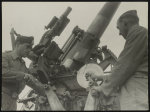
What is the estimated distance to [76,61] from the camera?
10102 millimetres

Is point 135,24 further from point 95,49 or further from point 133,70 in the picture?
point 95,49

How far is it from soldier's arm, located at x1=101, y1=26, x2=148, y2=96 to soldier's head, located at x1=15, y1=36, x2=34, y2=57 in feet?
12.8

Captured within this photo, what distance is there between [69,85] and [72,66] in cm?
54

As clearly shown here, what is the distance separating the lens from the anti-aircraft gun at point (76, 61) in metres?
9.91

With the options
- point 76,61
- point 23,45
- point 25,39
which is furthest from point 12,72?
point 76,61

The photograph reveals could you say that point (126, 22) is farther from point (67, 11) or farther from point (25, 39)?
point (67, 11)

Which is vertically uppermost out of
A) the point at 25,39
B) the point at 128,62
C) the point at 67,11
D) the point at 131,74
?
the point at 67,11

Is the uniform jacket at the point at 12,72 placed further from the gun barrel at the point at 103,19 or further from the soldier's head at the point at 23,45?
the gun barrel at the point at 103,19

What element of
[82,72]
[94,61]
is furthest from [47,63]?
[82,72]

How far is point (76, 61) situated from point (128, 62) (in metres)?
5.79

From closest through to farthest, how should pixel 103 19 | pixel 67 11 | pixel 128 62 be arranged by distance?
pixel 128 62, pixel 103 19, pixel 67 11

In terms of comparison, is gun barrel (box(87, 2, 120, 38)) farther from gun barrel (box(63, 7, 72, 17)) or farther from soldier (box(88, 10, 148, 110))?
soldier (box(88, 10, 148, 110))

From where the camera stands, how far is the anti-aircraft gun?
32.5ft

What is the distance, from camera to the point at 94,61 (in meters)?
10.4
